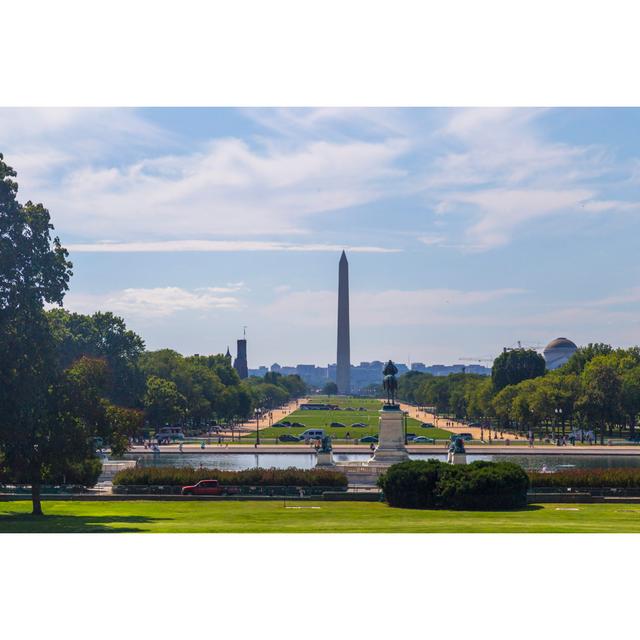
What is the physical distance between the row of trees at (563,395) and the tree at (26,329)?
6509cm

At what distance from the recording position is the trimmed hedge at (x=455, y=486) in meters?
40.7

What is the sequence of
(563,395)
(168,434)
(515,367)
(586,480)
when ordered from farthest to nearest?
(515,367)
(563,395)
(168,434)
(586,480)

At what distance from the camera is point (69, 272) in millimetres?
40125

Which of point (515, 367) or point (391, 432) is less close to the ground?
point (515, 367)

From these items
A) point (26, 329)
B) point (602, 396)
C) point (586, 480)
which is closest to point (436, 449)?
point (602, 396)

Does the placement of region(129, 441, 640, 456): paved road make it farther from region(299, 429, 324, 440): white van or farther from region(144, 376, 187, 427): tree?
region(144, 376, 187, 427): tree

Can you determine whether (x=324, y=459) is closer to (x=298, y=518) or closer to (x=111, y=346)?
(x=298, y=518)

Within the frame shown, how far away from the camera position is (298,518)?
36.5m

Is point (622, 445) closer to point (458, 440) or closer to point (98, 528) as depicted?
point (458, 440)

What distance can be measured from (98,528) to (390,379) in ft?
99.9

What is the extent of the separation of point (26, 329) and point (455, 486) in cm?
1730

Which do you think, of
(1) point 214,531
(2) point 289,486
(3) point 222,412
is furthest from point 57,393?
(3) point 222,412

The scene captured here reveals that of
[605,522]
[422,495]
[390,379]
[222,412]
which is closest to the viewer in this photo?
[605,522]

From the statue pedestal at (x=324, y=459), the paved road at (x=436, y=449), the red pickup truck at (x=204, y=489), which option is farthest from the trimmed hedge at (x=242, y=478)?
the paved road at (x=436, y=449)
